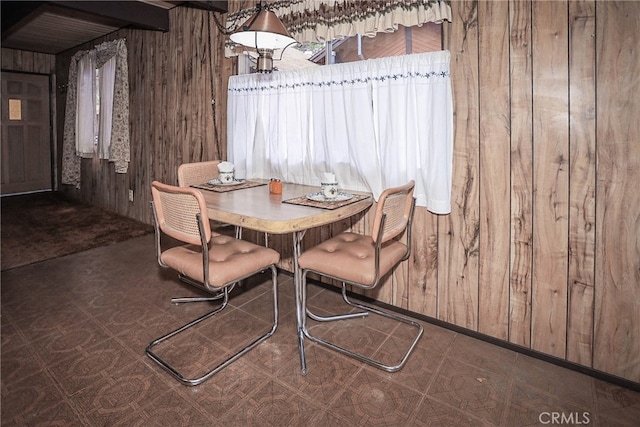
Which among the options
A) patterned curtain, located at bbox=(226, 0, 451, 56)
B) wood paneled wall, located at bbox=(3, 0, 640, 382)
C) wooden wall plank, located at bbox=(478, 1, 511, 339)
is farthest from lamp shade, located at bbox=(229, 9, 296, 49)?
wooden wall plank, located at bbox=(478, 1, 511, 339)

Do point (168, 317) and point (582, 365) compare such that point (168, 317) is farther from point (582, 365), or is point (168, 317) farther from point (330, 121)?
point (582, 365)

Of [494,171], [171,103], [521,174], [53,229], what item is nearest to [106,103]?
[171,103]

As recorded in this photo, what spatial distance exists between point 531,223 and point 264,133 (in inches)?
75.8

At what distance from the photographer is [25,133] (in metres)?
6.04

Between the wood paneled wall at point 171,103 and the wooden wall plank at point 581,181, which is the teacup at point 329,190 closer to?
the wooden wall plank at point 581,181

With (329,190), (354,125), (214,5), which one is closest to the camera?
(329,190)

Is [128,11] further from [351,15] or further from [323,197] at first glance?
[323,197]

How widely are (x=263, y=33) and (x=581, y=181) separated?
1899 mm

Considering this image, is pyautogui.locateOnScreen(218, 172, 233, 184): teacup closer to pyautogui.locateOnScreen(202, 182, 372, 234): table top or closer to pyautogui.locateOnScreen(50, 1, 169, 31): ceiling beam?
pyautogui.locateOnScreen(202, 182, 372, 234): table top

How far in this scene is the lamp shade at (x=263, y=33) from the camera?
2018 mm

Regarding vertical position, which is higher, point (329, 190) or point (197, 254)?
point (329, 190)

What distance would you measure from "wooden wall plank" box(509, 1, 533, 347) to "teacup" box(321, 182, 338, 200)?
901 millimetres

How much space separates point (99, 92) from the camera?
496 cm

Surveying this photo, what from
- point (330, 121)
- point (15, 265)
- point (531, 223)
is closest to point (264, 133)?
point (330, 121)
